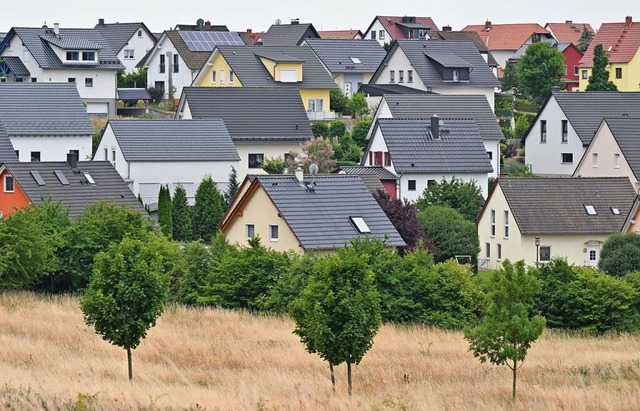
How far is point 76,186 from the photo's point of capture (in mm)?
57156

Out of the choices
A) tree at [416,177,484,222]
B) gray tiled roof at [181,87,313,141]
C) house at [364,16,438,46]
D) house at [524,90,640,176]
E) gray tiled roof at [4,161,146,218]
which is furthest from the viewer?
house at [364,16,438,46]

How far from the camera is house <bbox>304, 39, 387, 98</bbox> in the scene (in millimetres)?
93250

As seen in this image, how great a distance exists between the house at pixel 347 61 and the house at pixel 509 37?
33244 mm

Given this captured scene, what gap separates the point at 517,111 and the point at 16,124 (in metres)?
31.8

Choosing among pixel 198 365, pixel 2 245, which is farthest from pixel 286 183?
pixel 198 365

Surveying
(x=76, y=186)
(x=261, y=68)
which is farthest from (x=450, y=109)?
(x=76, y=186)

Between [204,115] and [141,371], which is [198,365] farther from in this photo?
[204,115]

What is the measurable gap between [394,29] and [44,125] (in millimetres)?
55494

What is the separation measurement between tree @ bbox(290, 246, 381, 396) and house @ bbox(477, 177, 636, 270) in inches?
1039

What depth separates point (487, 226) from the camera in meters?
56.9

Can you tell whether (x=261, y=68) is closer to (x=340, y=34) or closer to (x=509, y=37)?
(x=509, y=37)

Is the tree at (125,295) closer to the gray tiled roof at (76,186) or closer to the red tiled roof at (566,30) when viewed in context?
the gray tiled roof at (76,186)

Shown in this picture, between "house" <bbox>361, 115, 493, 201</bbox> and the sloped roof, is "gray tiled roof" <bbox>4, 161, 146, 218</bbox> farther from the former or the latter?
the sloped roof

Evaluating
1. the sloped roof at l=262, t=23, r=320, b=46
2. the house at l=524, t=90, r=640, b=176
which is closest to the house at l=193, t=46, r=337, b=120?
the house at l=524, t=90, r=640, b=176
